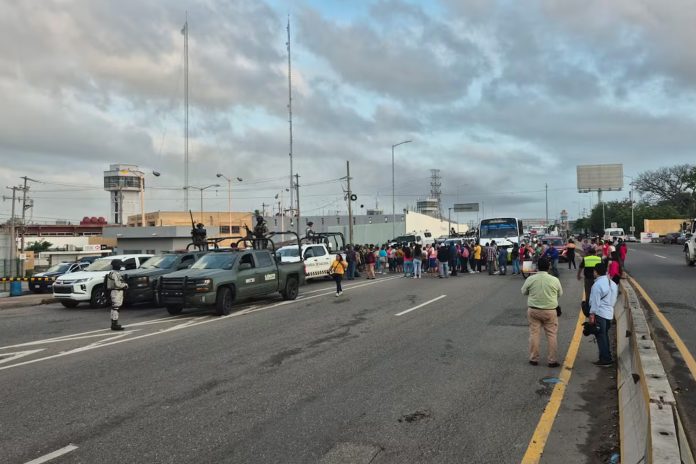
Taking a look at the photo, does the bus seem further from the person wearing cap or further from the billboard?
the billboard

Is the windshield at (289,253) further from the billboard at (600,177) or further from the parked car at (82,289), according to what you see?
the billboard at (600,177)

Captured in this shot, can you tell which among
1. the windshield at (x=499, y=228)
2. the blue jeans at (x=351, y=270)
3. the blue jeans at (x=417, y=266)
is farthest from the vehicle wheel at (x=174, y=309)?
the windshield at (x=499, y=228)

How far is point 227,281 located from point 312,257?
9844mm

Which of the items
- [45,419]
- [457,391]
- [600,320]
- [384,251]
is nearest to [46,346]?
[45,419]

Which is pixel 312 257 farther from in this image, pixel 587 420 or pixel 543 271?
pixel 587 420

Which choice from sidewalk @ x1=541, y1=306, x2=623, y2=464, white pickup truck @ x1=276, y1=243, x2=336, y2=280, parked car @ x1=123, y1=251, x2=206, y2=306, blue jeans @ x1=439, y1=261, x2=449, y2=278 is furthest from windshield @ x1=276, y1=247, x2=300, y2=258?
sidewalk @ x1=541, y1=306, x2=623, y2=464

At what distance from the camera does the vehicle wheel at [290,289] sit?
1716 cm

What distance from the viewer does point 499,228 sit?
1367 inches

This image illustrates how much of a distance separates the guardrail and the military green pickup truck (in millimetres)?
9569

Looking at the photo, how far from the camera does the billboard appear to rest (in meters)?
90.9

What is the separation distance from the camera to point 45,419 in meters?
5.95

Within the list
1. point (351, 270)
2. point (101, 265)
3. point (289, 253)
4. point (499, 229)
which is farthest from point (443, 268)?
point (101, 265)

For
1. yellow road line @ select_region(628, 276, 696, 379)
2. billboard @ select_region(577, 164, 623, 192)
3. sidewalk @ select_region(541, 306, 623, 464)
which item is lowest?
sidewalk @ select_region(541, 306, 623, 464)

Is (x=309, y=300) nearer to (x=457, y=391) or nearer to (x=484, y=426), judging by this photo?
(x=457, y=391)
